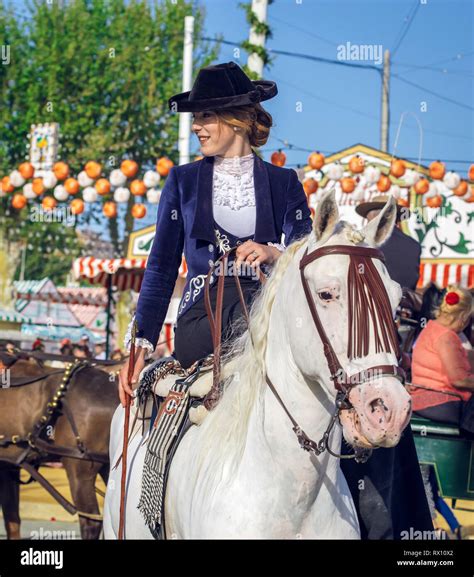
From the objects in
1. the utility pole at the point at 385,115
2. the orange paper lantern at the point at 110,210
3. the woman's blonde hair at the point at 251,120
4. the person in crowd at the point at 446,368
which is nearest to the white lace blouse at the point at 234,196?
the woman's blonde hair at the point at 251,120

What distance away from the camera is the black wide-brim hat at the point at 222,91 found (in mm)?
3566

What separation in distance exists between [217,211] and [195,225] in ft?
0.39

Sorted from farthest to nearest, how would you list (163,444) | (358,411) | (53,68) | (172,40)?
(172,40) → (53,68) → (163,444) → (358,411)

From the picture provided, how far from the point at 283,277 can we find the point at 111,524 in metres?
1.59

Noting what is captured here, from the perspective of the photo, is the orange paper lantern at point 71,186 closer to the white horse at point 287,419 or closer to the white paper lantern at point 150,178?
the white paper lantern at point 150,178

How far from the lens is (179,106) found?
366 cm

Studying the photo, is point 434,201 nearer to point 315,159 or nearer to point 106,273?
point 315,159

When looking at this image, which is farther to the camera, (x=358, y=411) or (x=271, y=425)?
(x=271, y=425)

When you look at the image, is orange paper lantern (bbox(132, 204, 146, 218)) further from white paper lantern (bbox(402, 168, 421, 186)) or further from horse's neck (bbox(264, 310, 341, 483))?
horse's neck (bbox(264, 310, 341, 483))

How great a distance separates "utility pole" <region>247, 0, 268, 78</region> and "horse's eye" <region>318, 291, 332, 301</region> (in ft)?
33.0

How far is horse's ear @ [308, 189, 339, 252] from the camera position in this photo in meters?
2.72

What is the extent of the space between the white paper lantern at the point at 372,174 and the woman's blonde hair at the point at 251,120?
11.3 metres

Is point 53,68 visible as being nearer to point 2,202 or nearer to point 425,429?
point 2,202

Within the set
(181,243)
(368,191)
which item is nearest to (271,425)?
(181,243)
